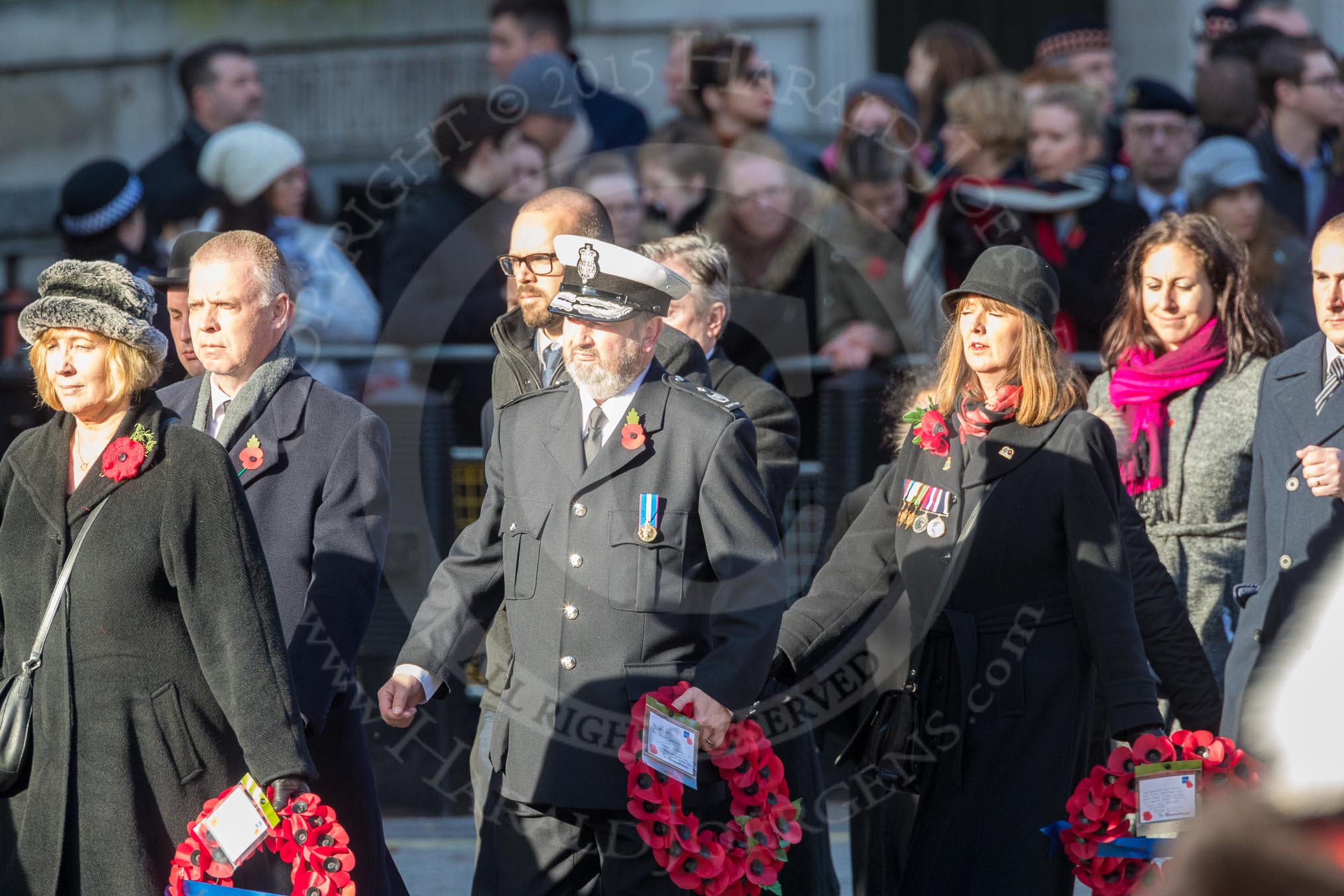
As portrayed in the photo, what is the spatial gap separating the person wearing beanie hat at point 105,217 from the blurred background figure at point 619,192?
6.34ft

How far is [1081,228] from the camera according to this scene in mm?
8406

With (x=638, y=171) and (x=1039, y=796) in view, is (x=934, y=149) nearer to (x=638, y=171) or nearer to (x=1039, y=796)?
(x=638, y=171)

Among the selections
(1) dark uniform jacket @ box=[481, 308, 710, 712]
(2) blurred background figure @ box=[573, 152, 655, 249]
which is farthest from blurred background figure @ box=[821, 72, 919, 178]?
(1) dark uniform jacket @ box=[481, 308, 710, 712]

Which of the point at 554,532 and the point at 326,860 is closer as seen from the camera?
the point at 326,860

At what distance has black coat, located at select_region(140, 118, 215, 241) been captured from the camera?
9.31 metres

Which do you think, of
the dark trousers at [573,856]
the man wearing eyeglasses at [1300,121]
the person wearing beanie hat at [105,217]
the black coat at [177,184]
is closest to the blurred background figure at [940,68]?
the man wearing eyeglasses at [1300,121]

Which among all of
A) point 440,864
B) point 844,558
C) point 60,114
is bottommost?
point 440,864

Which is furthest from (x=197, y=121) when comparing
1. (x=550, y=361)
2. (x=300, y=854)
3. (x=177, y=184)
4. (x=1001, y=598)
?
(x=300, y=854)

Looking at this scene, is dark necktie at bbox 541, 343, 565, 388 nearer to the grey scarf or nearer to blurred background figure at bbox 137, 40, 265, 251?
the grey scarf

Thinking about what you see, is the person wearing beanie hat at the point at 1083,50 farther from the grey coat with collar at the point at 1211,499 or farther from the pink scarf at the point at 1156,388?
the grey coat with collar at the point at 1211,499

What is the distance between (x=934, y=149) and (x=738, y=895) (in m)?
5.30

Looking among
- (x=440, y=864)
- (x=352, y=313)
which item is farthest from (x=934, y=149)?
(x=440, y=864)

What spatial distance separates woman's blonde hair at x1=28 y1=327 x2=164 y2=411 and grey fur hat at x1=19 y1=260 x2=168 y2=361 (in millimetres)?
16

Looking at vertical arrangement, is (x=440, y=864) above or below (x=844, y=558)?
below
